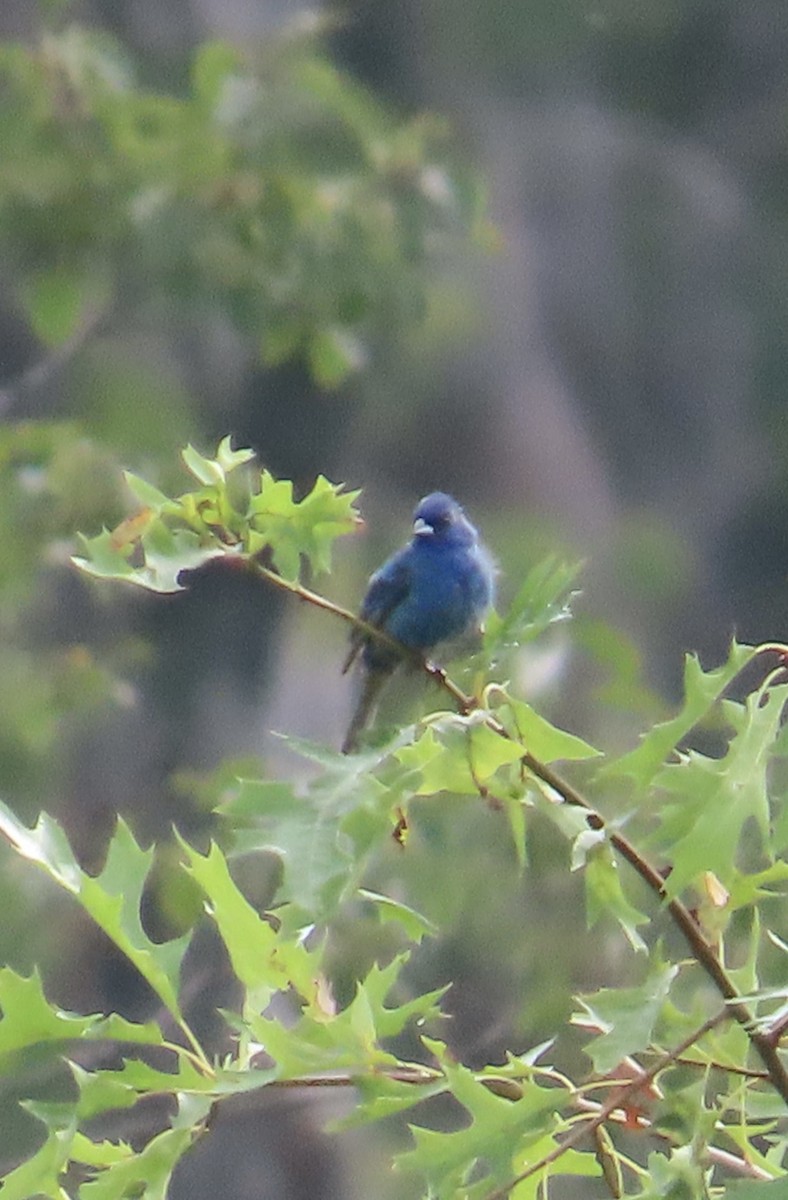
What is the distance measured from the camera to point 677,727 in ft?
2.11

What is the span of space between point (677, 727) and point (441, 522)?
1022mm

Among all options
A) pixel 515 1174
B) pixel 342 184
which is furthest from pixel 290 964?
pixel 342 184

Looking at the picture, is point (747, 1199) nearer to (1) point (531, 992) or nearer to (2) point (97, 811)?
(1) point (531, 992)

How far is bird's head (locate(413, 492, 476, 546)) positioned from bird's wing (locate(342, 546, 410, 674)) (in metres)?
0.03

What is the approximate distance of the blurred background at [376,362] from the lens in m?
2.51

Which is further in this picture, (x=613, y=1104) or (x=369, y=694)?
(x=369, y=694)

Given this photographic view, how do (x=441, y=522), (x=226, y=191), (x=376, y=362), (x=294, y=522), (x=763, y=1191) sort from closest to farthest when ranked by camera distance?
(x=763, y=1191), (x=294, y=522), (x=441, y=522), (x=226, y=191), (x=376, y=362)

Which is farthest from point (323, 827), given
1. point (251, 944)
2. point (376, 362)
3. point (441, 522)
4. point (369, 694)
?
point (376, 362)

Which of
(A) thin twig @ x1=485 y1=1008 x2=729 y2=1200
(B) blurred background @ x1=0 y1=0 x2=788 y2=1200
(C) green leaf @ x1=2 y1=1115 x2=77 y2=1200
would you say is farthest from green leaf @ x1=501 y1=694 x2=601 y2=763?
(B) blurred background @ x1=0 y1=0 x2=788 y2=1200

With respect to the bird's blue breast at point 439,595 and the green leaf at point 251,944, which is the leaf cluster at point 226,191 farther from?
the green leaf at point 251,944

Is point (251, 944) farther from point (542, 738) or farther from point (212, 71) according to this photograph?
point (212, 71)

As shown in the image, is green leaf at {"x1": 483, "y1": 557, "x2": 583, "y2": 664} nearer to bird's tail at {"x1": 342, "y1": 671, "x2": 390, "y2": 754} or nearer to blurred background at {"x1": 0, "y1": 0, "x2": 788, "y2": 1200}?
bird's tail at {"x1": 342, "y1": 671, "x2": 390, "y2": 754}

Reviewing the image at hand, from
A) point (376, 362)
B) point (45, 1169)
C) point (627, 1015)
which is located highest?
point (627, 1015)

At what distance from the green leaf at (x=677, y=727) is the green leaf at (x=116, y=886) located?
0.18 metres
